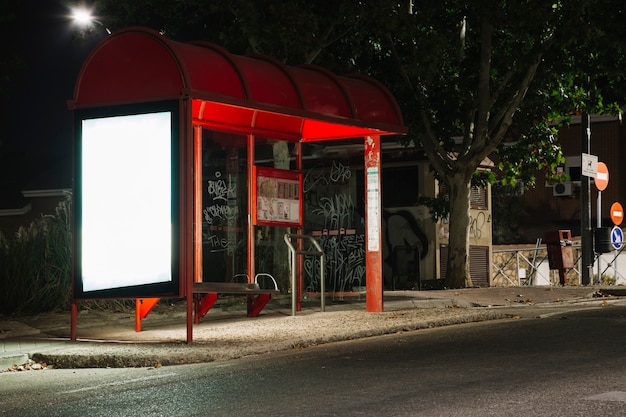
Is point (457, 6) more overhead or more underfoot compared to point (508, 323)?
more overhead

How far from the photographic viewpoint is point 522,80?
2406 cm

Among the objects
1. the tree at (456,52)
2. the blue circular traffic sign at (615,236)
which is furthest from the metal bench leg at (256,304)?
the blue circular traffic sign at (615,236)

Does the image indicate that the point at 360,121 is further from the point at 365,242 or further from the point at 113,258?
the point at 113,258

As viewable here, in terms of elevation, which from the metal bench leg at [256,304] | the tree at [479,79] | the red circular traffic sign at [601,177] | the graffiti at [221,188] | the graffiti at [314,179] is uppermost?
the tree at [479,79]

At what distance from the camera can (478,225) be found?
33.5 metres

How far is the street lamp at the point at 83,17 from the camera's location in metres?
22.7

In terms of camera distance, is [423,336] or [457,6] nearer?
[423,336]

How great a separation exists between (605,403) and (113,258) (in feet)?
24.2

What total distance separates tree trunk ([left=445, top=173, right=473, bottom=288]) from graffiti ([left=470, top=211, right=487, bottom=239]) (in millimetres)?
8209

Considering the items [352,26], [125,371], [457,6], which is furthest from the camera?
[457,6]

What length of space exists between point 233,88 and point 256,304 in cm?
388

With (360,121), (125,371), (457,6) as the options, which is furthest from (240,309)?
(457,6)

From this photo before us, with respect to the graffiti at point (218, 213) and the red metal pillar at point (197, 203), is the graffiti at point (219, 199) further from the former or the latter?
the red metal pillar at point (197, 203)

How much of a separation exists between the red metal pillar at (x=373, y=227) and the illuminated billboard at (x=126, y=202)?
490 cm
